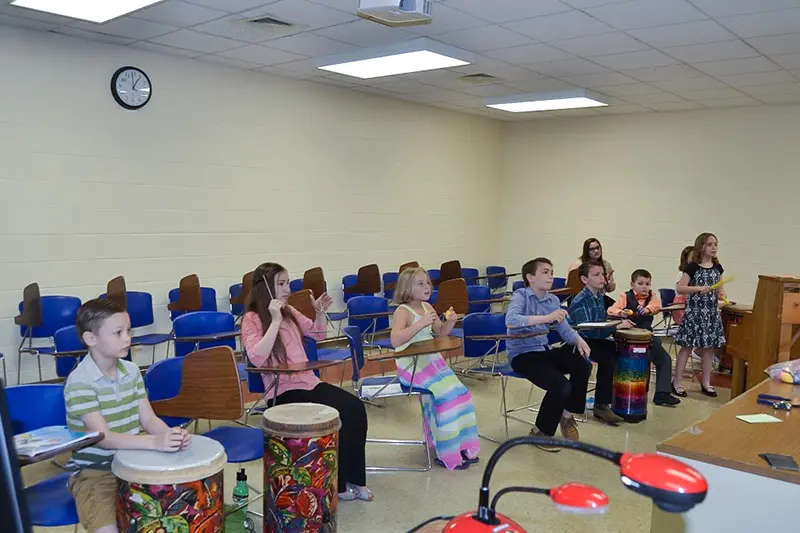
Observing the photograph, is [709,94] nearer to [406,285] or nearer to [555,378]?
[555,378]

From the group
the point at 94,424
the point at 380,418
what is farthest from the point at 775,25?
the point at 94,424

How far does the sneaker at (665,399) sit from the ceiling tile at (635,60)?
2793 millimetres

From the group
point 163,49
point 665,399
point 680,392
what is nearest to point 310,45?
point 163,49

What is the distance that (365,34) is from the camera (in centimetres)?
538

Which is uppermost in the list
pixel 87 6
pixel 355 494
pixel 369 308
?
pixel 87 6

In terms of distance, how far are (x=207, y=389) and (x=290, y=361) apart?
63cm

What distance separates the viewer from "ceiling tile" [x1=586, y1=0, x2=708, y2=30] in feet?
14.3

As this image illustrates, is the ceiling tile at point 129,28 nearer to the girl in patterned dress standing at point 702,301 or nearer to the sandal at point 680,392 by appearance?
the girl in patterned dress standing at point 702,301

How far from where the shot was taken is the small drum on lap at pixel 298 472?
300 centimetres

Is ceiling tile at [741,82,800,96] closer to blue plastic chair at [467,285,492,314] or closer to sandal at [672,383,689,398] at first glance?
sandal at [672,383,689,398]

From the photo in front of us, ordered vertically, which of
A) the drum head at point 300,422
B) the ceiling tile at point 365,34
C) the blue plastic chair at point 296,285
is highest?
the ceiling tile at point 365,34

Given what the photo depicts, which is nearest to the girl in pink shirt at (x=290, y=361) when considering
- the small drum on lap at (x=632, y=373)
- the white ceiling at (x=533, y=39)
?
the white ceiling at (x=533, y=39)

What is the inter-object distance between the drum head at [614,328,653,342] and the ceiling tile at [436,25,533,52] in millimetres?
2340

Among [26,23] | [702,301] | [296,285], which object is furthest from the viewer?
[296,285]
